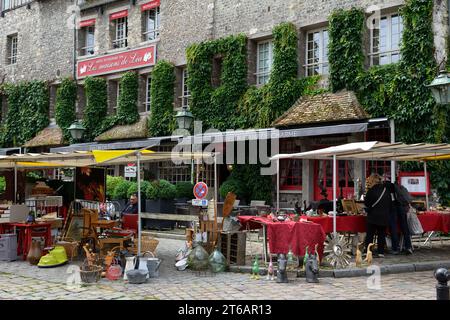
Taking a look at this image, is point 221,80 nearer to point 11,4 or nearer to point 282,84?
point 282,84

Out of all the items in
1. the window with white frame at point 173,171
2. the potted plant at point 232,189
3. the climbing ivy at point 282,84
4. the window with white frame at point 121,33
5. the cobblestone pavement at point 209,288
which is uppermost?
the window with white frame at point 121,33

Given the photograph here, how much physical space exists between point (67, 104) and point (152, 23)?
5.21m

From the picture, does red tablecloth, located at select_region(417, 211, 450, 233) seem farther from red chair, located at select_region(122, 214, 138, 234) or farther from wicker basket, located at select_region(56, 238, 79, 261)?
wicker basket, located at select_region(56, 238, 79, 261)

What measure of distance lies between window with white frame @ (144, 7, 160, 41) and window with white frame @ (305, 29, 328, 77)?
6543 millimetres

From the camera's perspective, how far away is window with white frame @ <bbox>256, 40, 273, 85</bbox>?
54.6ft

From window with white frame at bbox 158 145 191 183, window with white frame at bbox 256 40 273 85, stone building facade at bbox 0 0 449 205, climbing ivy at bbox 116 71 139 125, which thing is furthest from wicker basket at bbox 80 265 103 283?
climbing ivy at bbox 116 71 139 125

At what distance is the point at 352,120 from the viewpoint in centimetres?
1366

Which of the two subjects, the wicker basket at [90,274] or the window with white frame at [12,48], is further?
the window with white frame at [12,48]

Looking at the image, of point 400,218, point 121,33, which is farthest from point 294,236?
point 121,33

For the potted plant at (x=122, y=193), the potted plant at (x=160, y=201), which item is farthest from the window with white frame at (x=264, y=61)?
the potted plant at (x=122, y=193)

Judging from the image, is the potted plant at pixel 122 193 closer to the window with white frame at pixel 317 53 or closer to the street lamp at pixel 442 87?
the window with white frame at pixel 317 53

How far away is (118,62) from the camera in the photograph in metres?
20.6

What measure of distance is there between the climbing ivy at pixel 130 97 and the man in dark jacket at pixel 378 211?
12.2m

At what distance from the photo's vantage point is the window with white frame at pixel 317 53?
1536cm
